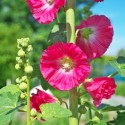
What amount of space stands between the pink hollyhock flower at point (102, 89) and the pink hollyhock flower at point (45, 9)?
0.22m

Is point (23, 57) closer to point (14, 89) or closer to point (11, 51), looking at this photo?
point (14, 89)

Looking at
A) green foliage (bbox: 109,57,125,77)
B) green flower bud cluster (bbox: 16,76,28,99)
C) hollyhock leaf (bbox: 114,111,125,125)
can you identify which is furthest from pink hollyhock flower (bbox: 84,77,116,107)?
hollyhock leaf (bbox: 114,111,125,125)

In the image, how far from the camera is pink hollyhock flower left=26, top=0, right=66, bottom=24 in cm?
126

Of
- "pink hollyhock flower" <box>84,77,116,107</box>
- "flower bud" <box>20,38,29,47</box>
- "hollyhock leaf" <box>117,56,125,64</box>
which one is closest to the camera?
"flower bud" <box>20,38,29,47</box>

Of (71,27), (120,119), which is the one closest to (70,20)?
(71,27)

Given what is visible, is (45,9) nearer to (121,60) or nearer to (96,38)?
(96,38)

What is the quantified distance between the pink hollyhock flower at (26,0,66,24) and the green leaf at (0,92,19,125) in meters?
0.26

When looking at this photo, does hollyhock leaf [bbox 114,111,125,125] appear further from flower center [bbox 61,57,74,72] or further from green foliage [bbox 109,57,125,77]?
flower center [bbox 61,57,74,72]

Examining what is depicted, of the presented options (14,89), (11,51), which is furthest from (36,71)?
(11,51)

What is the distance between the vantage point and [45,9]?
1.30 m

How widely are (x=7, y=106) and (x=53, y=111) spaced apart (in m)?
0.19

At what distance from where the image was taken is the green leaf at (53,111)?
125 centimetres

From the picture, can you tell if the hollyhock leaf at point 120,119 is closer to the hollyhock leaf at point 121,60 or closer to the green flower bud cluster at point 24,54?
the hollyhock leaf at point 121,60

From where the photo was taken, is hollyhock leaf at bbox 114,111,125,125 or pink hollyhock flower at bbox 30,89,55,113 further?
hollyhock leaf at bbox 114,111,125,125
